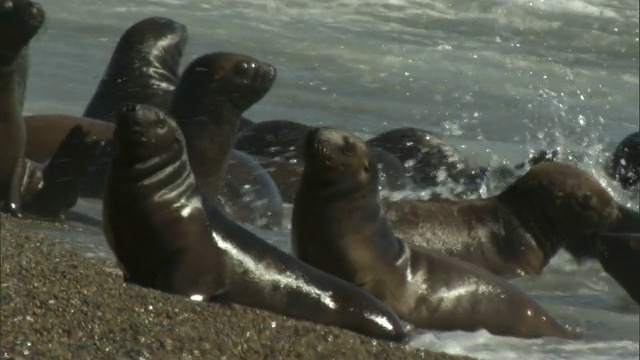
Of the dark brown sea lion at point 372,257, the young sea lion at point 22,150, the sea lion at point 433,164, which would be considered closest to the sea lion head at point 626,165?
the sea lion at point 433,164

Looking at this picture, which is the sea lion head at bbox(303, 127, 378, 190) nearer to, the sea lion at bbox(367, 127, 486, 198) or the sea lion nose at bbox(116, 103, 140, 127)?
the sea lion nose at bbox(116, 103, 140, 127)

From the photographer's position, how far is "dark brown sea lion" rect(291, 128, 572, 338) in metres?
8.12

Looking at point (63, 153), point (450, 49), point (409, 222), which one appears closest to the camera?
point (63, 153)

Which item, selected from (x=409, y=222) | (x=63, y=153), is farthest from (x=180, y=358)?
(x=409, y=222)

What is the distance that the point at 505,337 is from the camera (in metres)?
8.15

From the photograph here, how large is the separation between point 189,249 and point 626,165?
743 centimetres

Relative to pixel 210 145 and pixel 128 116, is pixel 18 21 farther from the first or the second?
pixel 128 116

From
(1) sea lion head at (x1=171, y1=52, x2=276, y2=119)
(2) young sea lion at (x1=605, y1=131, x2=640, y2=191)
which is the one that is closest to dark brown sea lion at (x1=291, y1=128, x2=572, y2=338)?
(1) sea lion head at (x1=171, y1=52, x2=276, y2=119)

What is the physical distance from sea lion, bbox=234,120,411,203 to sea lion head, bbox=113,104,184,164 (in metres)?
4.69

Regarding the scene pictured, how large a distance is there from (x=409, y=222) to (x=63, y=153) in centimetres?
212

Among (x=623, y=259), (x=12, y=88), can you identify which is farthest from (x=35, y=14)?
(x=623, y=259)

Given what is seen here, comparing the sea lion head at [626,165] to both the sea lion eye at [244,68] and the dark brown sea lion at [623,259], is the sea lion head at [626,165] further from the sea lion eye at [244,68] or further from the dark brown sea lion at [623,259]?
the sea lion eye at [244,68]

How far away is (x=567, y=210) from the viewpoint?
36.6ft

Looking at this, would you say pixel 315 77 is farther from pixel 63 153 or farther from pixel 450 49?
pixel 63 153
